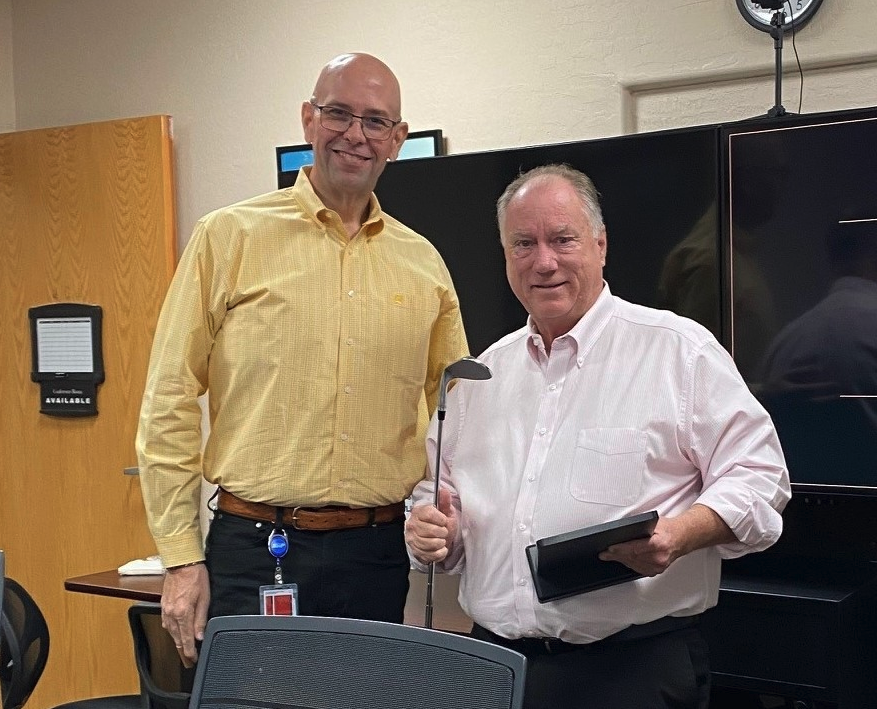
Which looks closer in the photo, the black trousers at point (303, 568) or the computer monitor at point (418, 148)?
the black trousers at point (303, 568)

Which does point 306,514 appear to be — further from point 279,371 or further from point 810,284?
point 810,284

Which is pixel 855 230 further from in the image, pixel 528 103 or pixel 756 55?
pixel 528 103

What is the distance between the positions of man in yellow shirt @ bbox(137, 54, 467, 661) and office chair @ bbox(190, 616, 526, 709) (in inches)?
28.0

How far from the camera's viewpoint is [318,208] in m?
2.14

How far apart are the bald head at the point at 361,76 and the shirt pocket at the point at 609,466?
2.54 feet

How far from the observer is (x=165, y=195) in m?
4.07

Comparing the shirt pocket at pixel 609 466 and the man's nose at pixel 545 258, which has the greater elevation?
the man's nose at pixel 545 258

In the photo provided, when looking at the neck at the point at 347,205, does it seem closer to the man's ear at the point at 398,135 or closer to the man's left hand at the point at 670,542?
the man's ear at the point at 398,135

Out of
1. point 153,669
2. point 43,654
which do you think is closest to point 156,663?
point 153,669

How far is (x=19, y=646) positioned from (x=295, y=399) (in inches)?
46.6

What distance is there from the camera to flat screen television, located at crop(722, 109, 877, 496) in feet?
8.72

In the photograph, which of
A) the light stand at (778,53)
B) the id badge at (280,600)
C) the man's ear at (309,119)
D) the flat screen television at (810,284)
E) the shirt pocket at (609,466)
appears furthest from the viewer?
the light stand at (778,53)

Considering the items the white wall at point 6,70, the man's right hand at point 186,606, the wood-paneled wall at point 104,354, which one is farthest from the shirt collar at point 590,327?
the white wall at point 6,70

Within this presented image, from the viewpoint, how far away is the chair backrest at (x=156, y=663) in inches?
107
